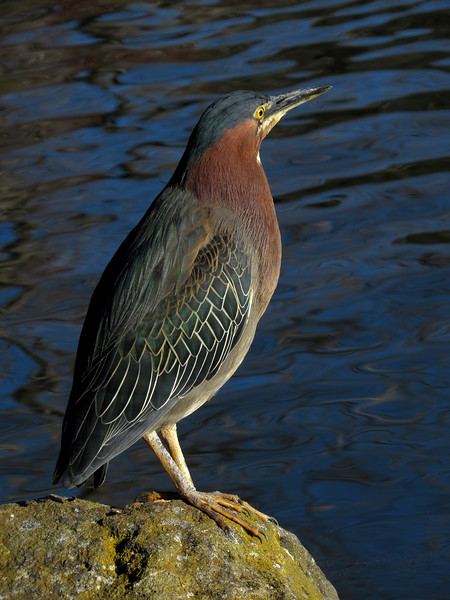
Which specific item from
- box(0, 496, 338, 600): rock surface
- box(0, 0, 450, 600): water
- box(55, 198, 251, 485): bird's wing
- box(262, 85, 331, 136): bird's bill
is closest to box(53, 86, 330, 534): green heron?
box(55, 198, 251, 485): bird's wing

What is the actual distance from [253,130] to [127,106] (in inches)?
354

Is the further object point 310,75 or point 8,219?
point 310,75

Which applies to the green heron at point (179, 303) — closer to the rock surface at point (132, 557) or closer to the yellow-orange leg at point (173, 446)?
the yellow-orange leg at point (173, 446)

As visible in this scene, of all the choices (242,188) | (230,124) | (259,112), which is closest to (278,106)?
(259,112)

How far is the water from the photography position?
7695mm

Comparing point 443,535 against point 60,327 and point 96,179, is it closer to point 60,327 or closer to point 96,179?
point 60,327

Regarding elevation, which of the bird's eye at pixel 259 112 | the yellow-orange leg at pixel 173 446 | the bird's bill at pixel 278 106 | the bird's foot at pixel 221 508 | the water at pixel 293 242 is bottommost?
the water at pixel 293 242

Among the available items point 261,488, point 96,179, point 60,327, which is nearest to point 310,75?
point 96,179

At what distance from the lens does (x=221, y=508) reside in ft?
16.6

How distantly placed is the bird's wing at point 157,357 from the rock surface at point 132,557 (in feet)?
2.07

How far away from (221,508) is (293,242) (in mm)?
6237

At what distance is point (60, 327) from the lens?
400 inches

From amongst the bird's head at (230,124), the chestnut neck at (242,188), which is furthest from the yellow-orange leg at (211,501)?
the bird's head at (230,124)

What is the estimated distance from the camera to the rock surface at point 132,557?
4395mm
